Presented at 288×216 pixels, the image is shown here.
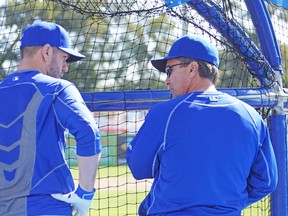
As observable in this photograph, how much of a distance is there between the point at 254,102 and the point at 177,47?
160cm

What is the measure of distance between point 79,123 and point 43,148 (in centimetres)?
23

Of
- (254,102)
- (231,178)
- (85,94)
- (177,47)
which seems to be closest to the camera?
(231,178)

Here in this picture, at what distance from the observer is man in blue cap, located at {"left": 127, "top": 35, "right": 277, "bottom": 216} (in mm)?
3238

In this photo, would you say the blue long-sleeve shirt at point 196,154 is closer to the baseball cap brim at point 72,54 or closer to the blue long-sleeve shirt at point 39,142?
the blue long-sleeve shirt at point 39,142

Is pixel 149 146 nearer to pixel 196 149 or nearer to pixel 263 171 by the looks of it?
pixel 196 149

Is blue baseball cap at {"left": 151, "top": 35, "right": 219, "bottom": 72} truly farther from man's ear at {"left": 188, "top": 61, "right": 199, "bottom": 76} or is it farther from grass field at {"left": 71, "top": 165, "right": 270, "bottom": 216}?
grass field at {"left": 71, "top": 165, "right": 270, "bottom": 216}

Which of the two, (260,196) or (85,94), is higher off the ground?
(85,94)

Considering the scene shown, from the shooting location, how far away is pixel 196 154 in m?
3.24

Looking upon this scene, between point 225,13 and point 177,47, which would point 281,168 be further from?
point 177,47

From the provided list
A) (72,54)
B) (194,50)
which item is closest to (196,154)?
(194,50)

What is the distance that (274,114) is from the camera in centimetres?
519

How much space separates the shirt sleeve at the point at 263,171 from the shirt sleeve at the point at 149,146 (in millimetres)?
529

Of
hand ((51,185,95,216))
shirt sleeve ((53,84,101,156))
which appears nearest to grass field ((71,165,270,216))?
hand ((51,185,95,216))

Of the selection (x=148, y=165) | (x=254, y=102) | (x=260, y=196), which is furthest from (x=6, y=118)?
(x=254, y=102)
